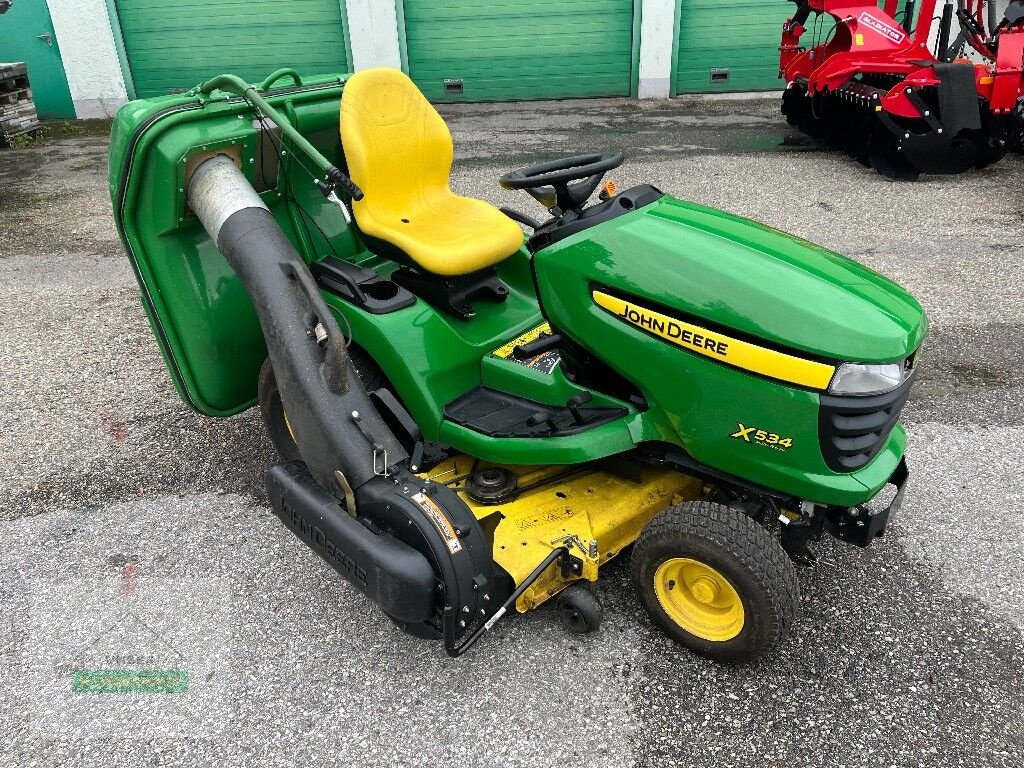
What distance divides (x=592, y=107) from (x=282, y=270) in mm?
8615

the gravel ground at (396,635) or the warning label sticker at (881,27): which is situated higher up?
the warning label sticker at (881,27)

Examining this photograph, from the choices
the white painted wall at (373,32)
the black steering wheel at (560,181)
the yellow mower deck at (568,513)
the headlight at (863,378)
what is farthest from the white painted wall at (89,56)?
the headlight at (863,378)

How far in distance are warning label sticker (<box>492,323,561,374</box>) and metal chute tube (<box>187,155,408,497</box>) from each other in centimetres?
53

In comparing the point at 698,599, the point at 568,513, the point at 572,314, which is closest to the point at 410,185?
the point at 572,314

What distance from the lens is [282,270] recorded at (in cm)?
228

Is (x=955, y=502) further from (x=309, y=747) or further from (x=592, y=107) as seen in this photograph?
(x=592, y=107)

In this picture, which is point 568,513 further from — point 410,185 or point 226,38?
point 226,38

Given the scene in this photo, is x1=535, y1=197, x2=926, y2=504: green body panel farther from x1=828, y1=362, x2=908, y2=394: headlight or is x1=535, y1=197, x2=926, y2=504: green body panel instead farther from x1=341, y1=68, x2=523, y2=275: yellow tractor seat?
x1=341, y1=68, x2=523, y2=275: yellow tractor seat

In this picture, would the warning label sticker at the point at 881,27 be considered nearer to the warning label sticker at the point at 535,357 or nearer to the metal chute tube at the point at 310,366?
the warning label sticker at the point at 535,357

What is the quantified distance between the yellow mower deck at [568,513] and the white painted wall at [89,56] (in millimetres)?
10014

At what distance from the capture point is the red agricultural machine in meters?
6.34

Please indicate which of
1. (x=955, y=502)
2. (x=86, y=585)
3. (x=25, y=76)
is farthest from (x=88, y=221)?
(x=955, y=502)
